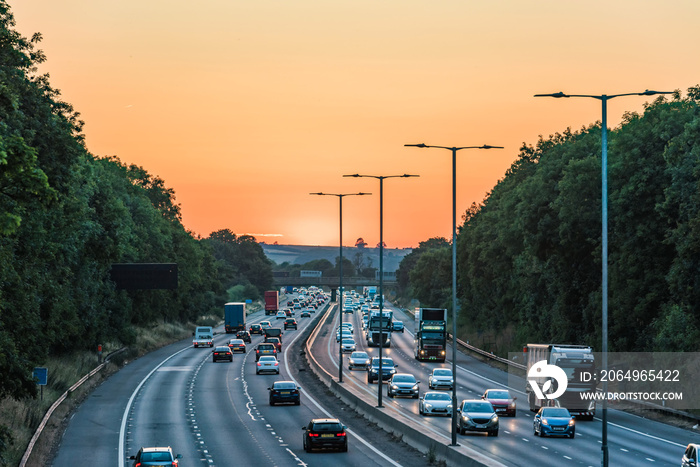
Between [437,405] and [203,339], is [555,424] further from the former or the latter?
[203,339]

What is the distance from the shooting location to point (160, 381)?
→ 7362 cm

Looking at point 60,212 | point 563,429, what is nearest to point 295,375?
point 60,212

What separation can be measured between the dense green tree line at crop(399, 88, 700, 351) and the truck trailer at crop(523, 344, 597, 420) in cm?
768

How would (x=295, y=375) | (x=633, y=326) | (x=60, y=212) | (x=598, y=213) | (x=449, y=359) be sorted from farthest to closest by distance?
(x=449, y=359)
(x=295, y=375)
(x=598, y=213)
(x=633, y=326)
(x=60, y=212)

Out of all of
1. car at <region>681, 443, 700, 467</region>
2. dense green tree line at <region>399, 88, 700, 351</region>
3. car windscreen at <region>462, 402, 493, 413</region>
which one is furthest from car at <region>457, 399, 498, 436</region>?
dense green tree line at <region>399, 88, 700, 351</region>

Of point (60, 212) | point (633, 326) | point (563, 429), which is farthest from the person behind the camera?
point (633, 326)

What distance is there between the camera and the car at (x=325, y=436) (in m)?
38.5

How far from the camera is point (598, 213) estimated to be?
72.1 m

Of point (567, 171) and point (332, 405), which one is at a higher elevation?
point (567, 171)

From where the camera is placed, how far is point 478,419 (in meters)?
42.4

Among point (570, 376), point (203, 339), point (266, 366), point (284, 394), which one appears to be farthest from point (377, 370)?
point (203, 339)

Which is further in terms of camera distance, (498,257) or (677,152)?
(498,257)

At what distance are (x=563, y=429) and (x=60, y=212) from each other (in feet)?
86.1

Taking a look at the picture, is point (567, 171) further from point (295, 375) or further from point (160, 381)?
point (160, 381)
